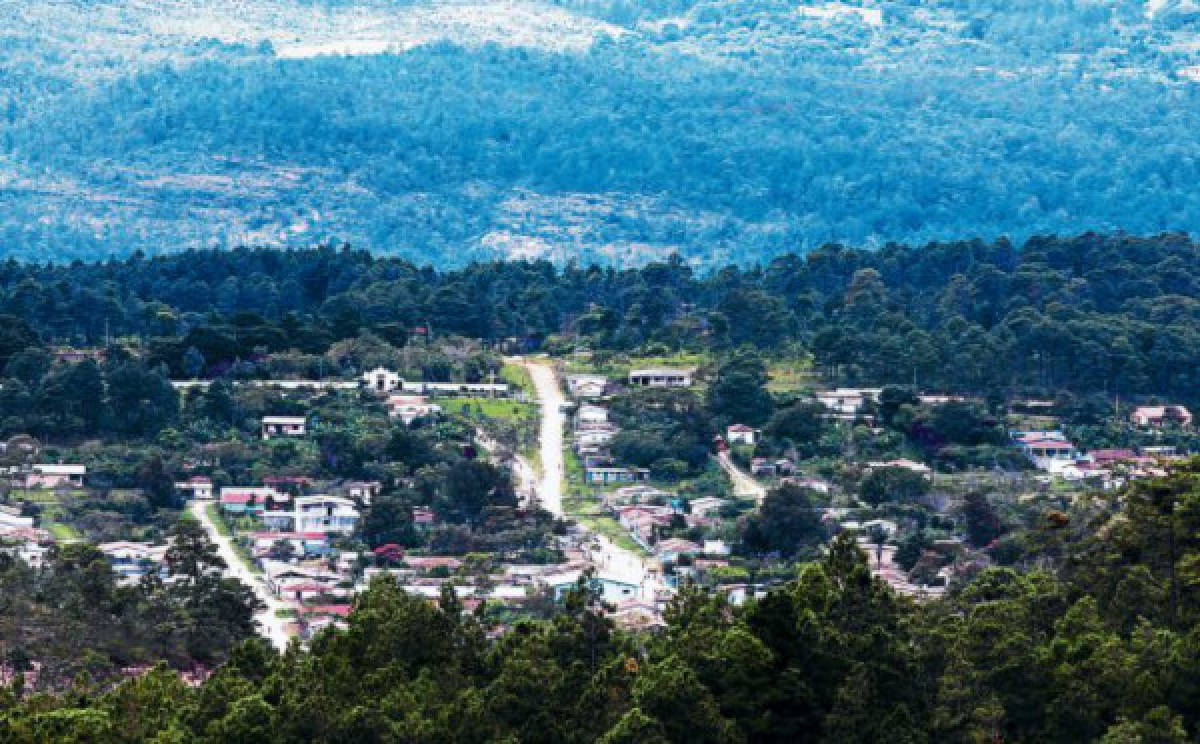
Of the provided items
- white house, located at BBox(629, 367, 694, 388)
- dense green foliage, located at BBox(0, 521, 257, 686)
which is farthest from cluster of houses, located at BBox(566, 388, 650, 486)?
dense green foliage, located at BBox(0, 521, 257, 686)

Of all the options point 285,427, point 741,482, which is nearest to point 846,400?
point 741,482

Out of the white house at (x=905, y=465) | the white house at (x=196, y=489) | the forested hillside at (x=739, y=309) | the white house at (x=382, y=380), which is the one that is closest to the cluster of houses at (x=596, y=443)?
the white house at (x=382, y=380)

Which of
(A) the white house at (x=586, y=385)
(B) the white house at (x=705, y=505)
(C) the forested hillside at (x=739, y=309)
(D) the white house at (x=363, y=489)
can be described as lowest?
(B) the white house at (x=705, y=505)

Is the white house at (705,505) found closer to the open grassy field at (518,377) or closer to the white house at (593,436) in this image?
the white house at (593,436)

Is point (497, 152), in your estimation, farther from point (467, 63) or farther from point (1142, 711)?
point (1142, 711)

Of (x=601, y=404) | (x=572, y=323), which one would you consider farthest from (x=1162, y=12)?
(x=601, y=404)

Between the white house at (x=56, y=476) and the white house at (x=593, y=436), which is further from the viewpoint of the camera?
the white house at (x=593, y=436)
